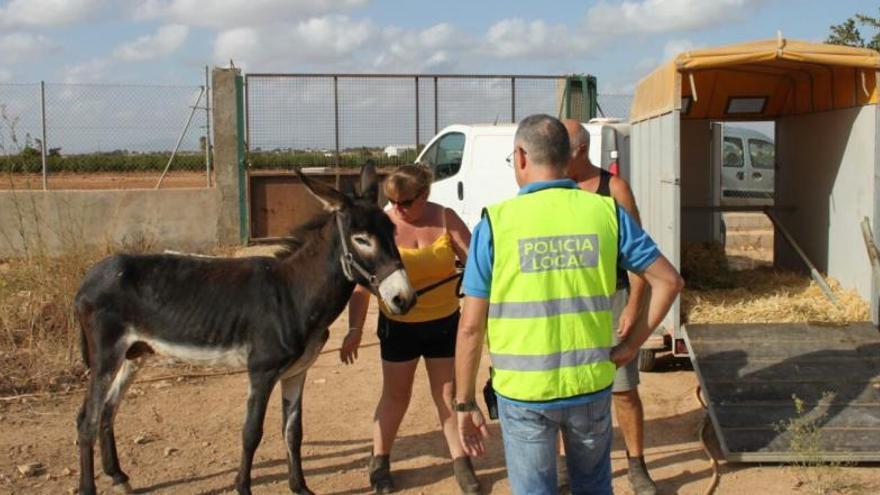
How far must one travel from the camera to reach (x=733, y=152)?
1614 cm

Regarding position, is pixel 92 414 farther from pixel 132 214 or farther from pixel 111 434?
pixel 132 214

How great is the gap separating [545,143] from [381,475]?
2.98m

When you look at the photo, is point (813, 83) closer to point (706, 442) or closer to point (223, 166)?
point (706, 442)

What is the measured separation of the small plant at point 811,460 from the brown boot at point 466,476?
1912 mm

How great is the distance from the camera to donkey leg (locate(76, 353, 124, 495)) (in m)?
5.13

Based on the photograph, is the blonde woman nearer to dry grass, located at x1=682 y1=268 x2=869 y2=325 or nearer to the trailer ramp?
the trailer ramp

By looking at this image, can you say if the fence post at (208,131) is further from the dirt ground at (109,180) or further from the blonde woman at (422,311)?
the blonde woman at (422,311)

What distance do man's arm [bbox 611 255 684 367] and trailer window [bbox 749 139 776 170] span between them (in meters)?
13.6

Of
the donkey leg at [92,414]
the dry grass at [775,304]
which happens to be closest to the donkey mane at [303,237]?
the donkey leg at [92,414]

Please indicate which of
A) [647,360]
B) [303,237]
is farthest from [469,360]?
[647,360]

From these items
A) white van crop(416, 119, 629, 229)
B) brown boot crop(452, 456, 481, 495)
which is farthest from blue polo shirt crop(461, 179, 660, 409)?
white van crop(416, 119, 629, 229)

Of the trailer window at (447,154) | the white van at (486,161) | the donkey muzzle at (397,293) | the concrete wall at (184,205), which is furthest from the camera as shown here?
the concrete wall at (184,205)

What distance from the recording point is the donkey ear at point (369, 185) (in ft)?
16.2

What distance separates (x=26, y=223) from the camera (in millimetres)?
14727
